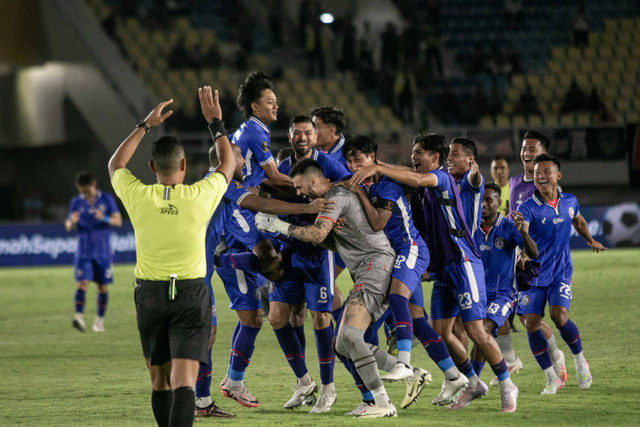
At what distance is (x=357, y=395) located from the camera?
8.20 metres

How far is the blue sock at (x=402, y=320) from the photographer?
7.27 metres

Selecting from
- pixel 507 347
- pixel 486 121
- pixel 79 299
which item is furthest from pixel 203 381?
pixel 486 121

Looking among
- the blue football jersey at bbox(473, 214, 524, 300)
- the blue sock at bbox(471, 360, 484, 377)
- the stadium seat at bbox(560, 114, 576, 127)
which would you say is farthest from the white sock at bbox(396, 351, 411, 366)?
the stadium seat at bbox(560, 114, 576, 127)

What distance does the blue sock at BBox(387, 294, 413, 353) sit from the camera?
7266 mm

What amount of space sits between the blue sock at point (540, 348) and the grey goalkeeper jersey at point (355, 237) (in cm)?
184

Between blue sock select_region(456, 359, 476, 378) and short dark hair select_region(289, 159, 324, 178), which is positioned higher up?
short dark hair select_region(289, 159, 324, 178)

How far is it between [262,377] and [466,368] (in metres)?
2.43

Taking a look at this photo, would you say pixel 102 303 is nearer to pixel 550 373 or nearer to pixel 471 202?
pixel 471 202

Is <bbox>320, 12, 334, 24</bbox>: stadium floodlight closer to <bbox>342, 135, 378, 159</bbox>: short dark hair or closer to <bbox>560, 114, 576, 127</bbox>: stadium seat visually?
<bbox>560, 114, 576, 127</bbox>: stadium seat

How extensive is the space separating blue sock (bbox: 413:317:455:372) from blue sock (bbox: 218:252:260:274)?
1.45 m

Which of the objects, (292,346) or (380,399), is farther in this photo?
(292,346)

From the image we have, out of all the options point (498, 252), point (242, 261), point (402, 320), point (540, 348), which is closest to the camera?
point (402, 320)

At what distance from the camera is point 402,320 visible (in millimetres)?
7320

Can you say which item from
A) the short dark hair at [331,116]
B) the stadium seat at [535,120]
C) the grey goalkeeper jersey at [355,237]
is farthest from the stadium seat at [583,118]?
the grey goalkeeper jersey at [355,237]
